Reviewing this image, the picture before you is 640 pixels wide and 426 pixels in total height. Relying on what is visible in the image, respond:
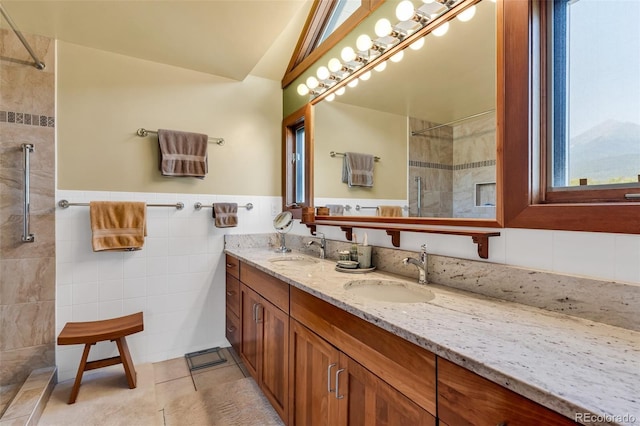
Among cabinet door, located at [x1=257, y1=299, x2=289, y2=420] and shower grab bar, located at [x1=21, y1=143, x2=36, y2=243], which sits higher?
shower grab bar, located at [x1=21, y1=143, x2=36, y2=243]

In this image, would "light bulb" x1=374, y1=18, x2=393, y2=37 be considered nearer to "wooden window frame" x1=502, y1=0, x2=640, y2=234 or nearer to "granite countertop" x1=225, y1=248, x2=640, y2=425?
"wooden window frame" x1=502, y1=0, x2=640, y2=234

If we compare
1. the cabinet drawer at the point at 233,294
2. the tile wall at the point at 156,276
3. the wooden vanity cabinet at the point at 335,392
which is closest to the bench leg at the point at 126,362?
the tile wall at the point at 156,276

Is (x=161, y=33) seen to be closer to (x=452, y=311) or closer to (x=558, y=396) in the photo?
(x=452, y=311)

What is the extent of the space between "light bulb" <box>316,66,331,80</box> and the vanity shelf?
3.30ft

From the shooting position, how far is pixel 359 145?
1.95 metres

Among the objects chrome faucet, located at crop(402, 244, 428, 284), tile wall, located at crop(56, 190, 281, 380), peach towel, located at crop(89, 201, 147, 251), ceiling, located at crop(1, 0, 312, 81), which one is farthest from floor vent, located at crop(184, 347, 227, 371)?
ceiling, located at crop(1, 0, 312, 81)

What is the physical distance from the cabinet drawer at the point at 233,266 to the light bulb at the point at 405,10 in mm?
1820

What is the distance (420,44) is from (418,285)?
115cm

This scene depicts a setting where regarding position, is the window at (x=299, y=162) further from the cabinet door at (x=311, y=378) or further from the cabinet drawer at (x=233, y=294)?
the cabinet door at (x=311, y=378)

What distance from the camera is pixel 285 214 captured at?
8.30 feet

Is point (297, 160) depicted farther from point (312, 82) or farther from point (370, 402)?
point (370, 402)

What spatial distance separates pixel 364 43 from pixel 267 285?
1482 mm

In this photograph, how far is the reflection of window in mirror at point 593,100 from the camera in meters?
0.88

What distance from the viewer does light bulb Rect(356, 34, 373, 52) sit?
172 cm
